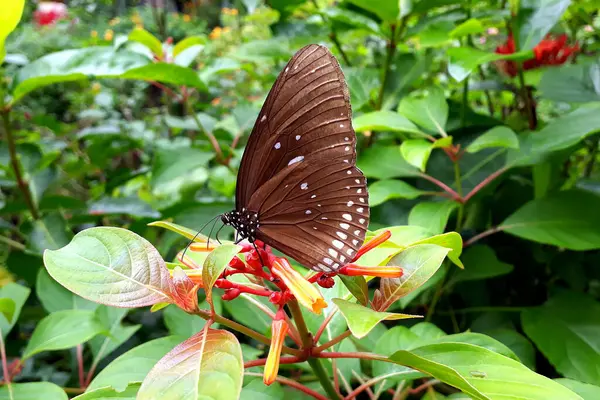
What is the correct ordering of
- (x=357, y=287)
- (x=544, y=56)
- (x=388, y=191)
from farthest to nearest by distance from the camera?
1. (x=544, y=56)
2. (x=388, y=191)
3. (x=357, y=287)

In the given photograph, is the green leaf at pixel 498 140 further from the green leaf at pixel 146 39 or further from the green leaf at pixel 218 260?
the green leaf at pixel 146 39

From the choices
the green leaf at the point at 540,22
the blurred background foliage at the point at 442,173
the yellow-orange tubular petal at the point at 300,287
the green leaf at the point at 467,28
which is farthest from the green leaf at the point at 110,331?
the green leaf at the point at 540,22

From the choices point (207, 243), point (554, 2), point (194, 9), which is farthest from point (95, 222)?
point (194, 9)

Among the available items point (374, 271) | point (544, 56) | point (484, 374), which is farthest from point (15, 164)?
point (544, 56)

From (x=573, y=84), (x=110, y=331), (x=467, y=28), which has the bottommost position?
(x=110, y=331)

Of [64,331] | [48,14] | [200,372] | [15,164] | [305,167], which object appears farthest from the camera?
[48,14]

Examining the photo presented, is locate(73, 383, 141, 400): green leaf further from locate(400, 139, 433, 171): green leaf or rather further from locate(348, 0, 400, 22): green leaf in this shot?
locate(348, 0, 400, 22): green leaf

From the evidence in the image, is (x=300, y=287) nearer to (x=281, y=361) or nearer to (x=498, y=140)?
(x=281, y=361)
